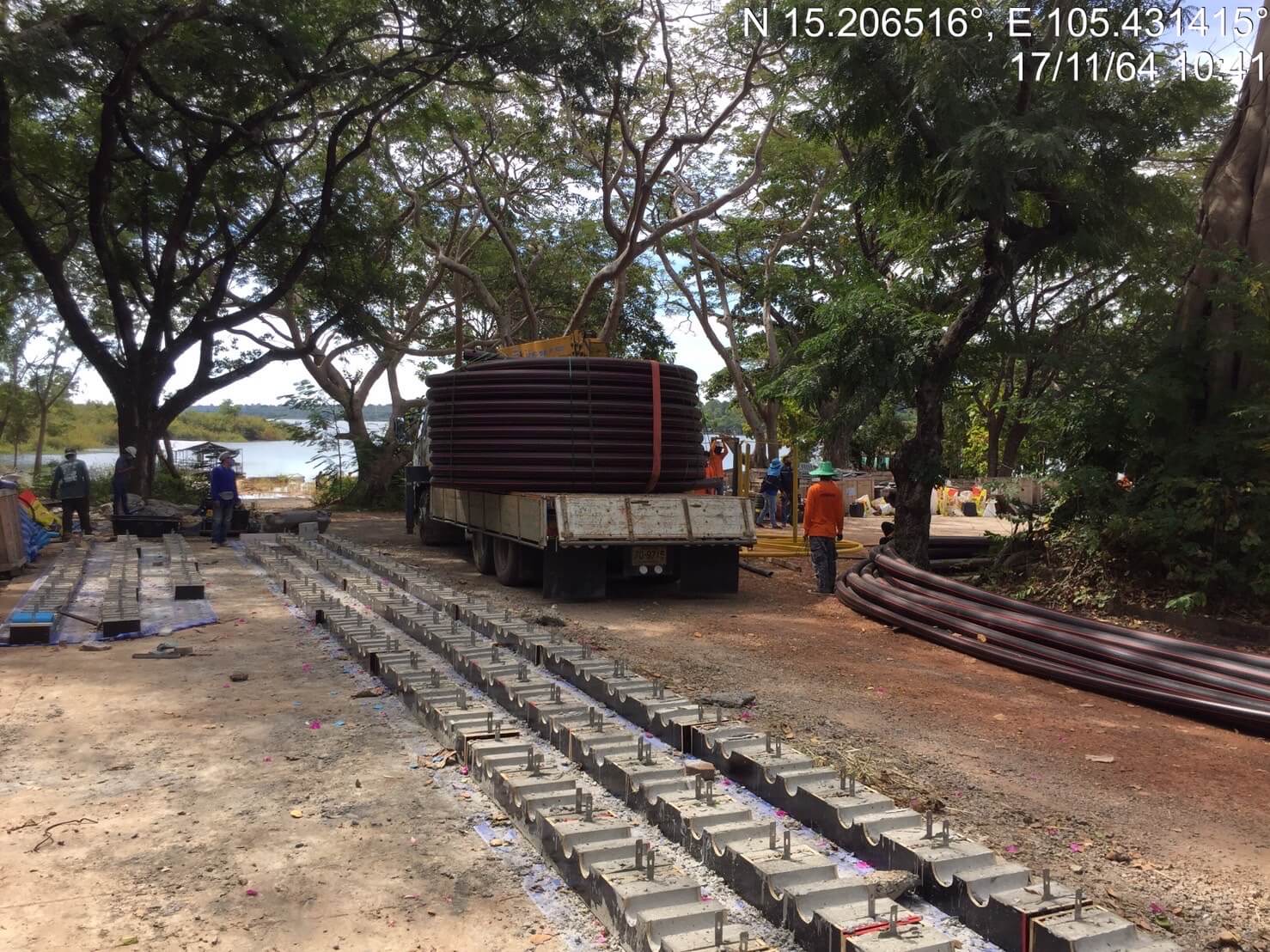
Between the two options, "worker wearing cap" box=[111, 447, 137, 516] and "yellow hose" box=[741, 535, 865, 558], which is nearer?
"yellow hose" box=[741, 535, 865, 558]

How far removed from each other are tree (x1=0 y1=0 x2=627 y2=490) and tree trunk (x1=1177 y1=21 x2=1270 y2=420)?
1022cm

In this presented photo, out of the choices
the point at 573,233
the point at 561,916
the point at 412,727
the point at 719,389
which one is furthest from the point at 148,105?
the point at 719,389

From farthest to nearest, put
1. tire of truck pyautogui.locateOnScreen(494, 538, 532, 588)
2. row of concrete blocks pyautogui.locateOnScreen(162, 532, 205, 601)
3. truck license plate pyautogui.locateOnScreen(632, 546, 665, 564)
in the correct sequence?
tire of truck pyautogui.locateOnScreen(494, 538, 532, 588), truck license plate pyautogui.locateOnScreen(632, 546, 665, 564), row of concrete blocks pyautogui.locateOnScreen(162, 532, 205, 601)

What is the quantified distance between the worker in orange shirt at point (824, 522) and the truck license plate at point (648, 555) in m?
1.98

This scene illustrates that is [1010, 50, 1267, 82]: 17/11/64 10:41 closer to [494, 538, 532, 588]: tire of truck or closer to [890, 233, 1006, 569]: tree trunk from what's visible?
[890, 233, 1006, 569]: tree trunk

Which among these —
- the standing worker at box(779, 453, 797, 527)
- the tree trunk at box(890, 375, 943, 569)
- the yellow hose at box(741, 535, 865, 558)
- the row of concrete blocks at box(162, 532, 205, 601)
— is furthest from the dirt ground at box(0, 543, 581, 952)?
the standing worker at box(779, 453, 797, 527)

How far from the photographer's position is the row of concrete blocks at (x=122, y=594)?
8195 millimetres

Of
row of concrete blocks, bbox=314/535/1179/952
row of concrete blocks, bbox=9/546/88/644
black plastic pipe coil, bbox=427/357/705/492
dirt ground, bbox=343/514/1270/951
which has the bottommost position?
dirt ground, bbox=343/514/1270/951

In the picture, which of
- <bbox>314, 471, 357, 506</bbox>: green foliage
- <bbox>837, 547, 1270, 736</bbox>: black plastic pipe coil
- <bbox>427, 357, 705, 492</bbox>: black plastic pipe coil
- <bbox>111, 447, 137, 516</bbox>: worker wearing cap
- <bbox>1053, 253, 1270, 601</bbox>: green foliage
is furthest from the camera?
<bbox>314, 471, 357, 506</bbox>: green foliage

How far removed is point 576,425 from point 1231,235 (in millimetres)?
7357

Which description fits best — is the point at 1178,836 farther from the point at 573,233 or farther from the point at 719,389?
the point at 719,389

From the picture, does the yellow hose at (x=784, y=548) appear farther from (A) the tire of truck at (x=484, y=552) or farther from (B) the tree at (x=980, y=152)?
(A) the tire of truck at (x=484, y=552)

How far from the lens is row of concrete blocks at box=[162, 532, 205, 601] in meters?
10.0

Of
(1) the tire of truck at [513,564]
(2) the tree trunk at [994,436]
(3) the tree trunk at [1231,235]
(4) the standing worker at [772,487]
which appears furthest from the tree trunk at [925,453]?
(2) the tree trunk at [994,436]
